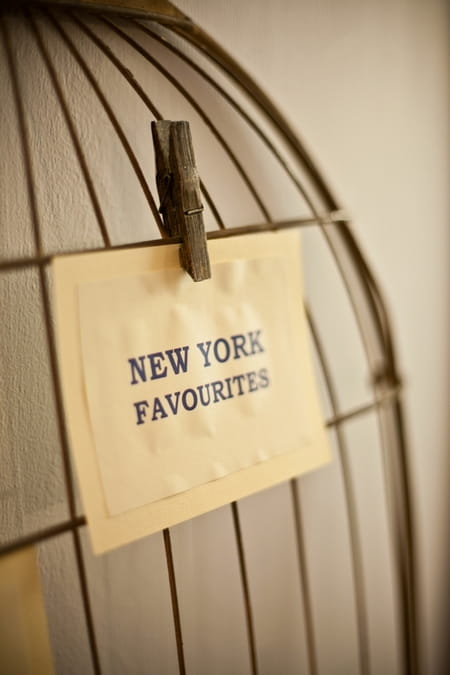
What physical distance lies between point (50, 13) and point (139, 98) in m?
0.12

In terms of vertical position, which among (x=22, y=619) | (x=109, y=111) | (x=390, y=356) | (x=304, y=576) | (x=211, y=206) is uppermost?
(x=109, y=111)

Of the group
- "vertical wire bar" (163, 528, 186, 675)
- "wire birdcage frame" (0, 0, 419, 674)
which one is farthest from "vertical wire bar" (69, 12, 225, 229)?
"vertical wire bar" (163, 528, 186, 675)

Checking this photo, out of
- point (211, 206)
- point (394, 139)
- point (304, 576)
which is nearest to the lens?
point (211, 206)

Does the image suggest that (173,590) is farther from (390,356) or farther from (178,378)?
(390,356)

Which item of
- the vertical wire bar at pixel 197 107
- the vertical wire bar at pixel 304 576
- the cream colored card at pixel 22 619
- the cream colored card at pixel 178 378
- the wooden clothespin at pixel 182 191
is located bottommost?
the vertical wire bar at pixel 304 576

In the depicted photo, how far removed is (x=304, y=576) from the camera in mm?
771

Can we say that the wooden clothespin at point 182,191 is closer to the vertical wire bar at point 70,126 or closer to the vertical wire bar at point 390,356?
the vertical wire bar at point 70,126

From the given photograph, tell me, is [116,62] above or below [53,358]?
above

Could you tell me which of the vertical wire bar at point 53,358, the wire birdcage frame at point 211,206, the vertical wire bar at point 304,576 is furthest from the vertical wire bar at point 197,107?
the vertical wire bar at point 304,576

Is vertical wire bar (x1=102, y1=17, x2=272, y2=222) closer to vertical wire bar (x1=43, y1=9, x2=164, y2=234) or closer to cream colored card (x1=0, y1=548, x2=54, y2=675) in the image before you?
vertical wire bar (x1=43, y1=9, x2=164, y2=234)

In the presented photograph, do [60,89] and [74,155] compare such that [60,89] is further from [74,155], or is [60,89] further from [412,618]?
[412,618]

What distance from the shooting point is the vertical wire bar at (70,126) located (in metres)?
0.54

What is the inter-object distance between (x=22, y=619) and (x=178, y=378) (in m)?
0.26

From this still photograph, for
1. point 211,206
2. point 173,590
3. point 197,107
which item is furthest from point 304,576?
point 197,107
